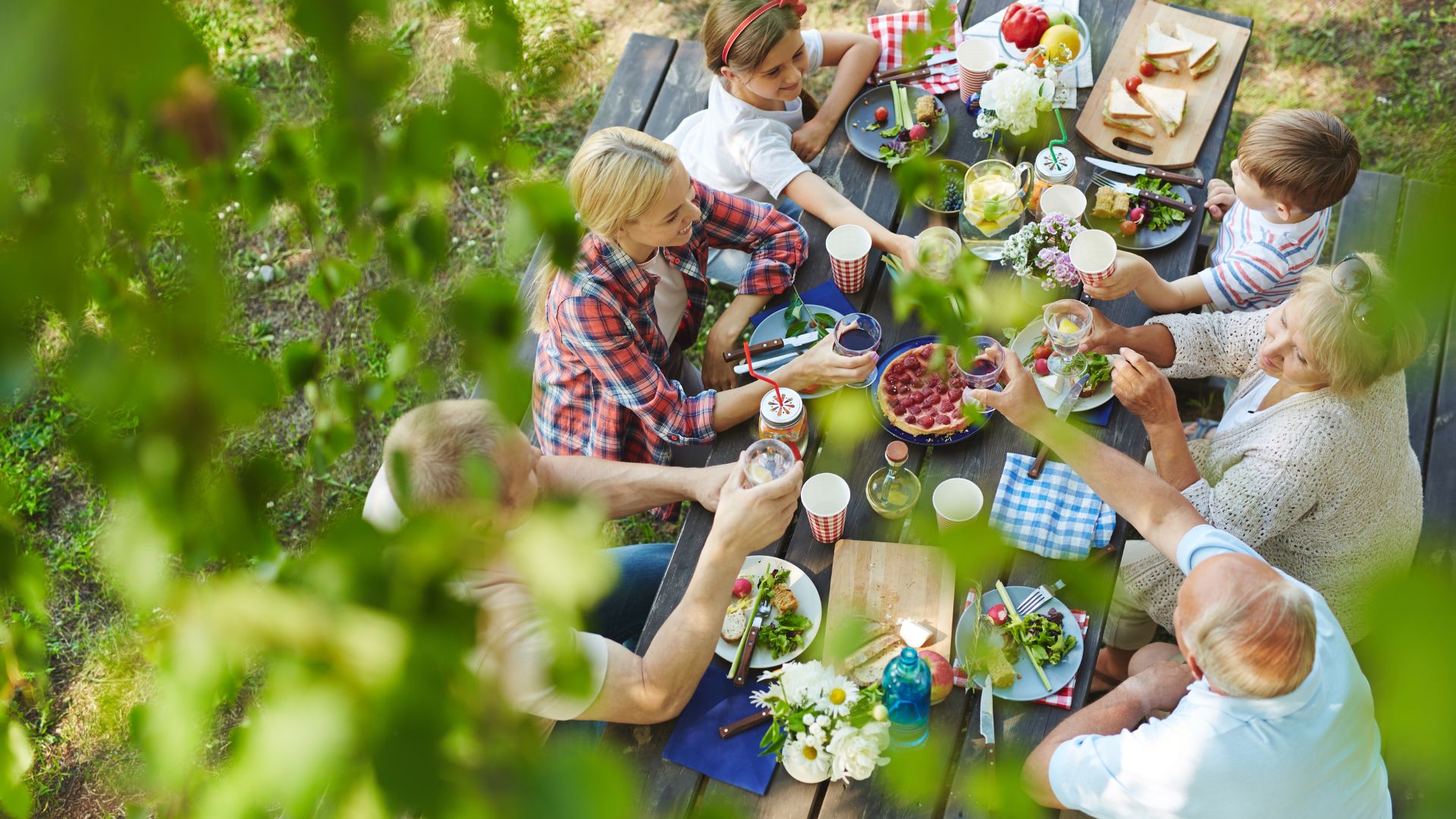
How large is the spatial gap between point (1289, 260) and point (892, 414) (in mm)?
1334

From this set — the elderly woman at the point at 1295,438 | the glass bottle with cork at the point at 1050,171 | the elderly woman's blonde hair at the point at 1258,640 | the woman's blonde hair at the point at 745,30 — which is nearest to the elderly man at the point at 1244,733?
the elderly woman's blonde hair at the point at 1258,640

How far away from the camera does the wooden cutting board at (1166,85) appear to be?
10.5ft

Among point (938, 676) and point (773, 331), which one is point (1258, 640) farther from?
point (773, 331)

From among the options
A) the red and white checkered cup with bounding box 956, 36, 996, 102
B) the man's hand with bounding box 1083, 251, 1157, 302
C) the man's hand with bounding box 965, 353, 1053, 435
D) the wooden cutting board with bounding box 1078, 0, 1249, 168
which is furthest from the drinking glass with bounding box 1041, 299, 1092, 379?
the red and white checkered cup with bounding box 956, 36, 996, 102

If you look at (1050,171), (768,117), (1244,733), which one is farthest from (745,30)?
(1244,733)

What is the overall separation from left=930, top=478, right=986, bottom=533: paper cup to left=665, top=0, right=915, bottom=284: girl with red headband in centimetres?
81

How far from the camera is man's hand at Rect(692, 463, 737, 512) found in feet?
8.93

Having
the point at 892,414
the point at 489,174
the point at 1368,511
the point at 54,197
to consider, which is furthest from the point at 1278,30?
the point at 54,197

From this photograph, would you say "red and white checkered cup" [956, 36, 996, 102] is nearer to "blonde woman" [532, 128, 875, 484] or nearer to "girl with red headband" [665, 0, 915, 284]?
"girl with red headband" [665, 0, 915, 284]

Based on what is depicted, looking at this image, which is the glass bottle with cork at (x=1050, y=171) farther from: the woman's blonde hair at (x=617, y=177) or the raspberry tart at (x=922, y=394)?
the woman's blonde hair at (x=617, y=177)

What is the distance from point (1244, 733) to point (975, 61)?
85.7 inches

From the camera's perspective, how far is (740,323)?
311 centimetres

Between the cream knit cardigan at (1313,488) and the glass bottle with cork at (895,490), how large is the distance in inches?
26.7

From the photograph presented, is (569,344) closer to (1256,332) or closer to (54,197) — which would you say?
(1256,332)
